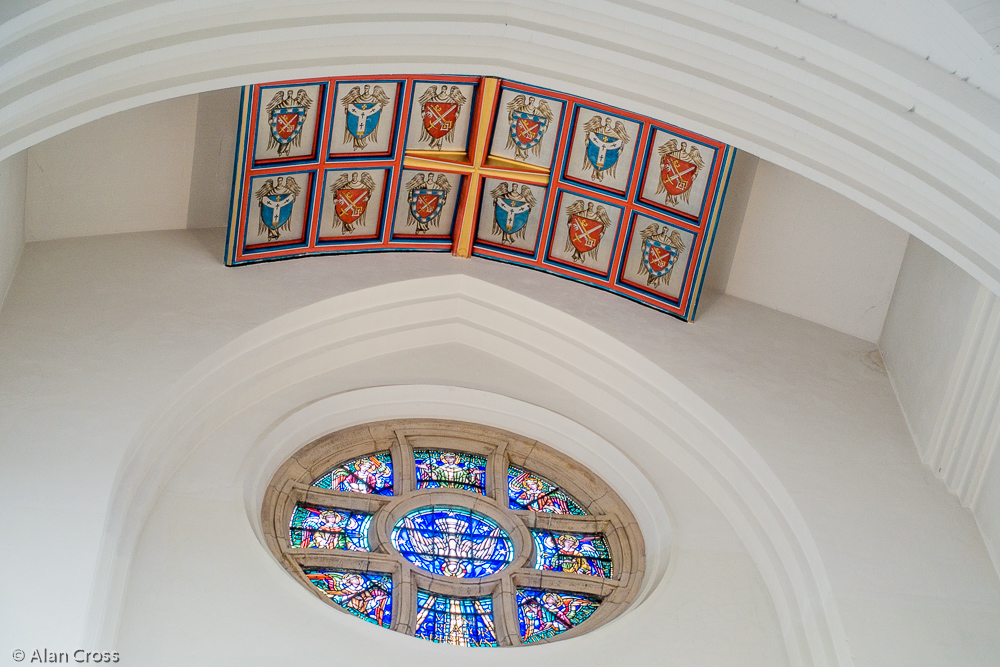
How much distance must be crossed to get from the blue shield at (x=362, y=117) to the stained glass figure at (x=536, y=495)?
2.59 m

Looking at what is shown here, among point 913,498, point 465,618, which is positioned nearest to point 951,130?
point 913,498

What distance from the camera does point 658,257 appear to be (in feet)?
28.8

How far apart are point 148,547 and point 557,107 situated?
411cm

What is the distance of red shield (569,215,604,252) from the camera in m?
8.86

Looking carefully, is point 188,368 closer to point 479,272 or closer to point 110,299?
point 110,299

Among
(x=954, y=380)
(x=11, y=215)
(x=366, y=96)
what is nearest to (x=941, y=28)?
(x=954, y=380)

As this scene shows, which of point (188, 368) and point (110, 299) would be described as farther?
point (110, 299)

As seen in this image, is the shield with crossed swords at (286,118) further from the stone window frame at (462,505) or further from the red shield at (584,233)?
the red shield at (584,233)

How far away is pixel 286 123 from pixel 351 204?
88 centimetres

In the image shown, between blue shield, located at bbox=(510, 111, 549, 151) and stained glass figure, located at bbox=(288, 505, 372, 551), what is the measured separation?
2.97 m

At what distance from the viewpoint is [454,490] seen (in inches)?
304

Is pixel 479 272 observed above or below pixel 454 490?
above

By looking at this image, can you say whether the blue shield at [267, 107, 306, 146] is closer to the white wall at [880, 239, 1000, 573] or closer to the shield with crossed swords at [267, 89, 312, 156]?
the shield with crossed swords at [267, 89, 312, 156]

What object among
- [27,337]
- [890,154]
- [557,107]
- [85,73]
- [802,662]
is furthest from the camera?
[557,107]
